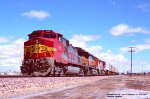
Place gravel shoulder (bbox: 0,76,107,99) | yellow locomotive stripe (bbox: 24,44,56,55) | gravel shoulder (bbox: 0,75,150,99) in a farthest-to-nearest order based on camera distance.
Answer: yellow locomotive stripe (bbox: 24,44,56,55), gravel shoulder (bbox: 0,76,107,99), gravel shoulder (bbox: 0,75,150,99)

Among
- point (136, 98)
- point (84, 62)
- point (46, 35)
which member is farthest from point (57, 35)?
point (136, 98)

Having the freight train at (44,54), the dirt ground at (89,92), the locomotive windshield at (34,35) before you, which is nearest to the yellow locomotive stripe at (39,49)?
the freight train at (44,54)

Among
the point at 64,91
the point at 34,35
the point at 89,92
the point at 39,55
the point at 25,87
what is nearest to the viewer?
the point at 89,92

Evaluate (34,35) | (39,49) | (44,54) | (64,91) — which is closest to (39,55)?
(44,54)

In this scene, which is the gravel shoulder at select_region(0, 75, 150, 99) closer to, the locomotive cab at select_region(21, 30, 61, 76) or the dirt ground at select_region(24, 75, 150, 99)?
the dirt ground at select_region(24, 75, 150, 99)

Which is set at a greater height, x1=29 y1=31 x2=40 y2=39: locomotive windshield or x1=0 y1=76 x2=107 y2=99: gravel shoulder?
x1=29 y1=31 x2=40 y2=39: locomotive windshield

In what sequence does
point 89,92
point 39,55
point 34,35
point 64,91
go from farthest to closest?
point 34,35, point 39,55, point 64,91, point 89,92

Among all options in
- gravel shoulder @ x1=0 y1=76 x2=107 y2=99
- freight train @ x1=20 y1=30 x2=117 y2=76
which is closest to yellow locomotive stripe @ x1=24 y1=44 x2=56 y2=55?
freight train @ x1=20 y1=30 x2=117 y2=76

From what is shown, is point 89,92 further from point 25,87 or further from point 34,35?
point 34,35

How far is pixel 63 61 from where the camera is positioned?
33.1m

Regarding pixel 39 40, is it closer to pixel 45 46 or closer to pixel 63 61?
pixel 45 46

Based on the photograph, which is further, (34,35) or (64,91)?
(34,35)

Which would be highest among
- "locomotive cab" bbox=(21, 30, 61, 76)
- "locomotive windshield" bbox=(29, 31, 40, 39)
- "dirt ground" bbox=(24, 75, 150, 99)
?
"locomotive windshield" bbox=(29, 31, 40, 39)

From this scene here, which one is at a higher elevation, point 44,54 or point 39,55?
point 44,54
